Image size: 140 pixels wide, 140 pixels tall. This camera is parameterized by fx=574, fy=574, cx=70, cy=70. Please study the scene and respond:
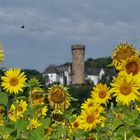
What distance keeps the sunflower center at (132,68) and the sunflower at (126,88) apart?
0.05 metres

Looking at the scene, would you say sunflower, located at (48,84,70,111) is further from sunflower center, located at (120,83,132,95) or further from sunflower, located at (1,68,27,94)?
sunflower center, located at (120,83,132,95)

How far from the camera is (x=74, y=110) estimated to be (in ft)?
22.2

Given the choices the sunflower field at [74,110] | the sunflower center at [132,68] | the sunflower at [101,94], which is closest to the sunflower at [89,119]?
the sunflower field at [74,110]

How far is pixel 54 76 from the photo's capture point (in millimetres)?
143875

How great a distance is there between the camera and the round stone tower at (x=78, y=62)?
419 feet

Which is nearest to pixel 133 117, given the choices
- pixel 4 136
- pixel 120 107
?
pixel 120 107

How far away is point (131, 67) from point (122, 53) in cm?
18

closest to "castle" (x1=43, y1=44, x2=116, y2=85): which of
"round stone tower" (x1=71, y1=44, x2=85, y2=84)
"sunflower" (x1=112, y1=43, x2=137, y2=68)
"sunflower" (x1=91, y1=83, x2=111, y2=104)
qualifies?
"round stone tower" (x1=71, y1=44, x2=85, y2=84)

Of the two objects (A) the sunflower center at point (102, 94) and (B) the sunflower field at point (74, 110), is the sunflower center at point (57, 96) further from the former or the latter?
(A) the sunflower center at point (102, 94)

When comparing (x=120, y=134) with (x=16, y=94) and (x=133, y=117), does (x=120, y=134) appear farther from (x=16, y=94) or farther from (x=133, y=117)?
(x=16, y=94)

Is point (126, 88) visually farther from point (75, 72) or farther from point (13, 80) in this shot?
point (75, 72)

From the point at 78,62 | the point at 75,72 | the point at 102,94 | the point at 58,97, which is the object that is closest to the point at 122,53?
the point at 58,97

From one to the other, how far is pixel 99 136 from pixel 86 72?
137 meters

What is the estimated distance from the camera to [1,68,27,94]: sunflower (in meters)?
6.81
